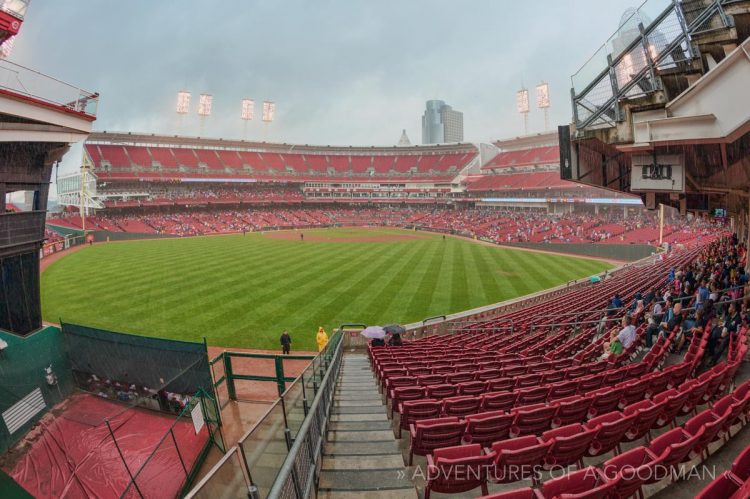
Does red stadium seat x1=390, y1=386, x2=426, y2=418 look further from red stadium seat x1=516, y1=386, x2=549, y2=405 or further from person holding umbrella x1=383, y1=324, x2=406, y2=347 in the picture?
person holding umbrella x1=383, y1=324, x2=406, y2=347

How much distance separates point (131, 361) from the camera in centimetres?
1051

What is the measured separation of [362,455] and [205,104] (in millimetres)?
95552

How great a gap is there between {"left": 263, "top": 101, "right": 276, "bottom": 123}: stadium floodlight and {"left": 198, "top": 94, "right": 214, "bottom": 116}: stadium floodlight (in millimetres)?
12827

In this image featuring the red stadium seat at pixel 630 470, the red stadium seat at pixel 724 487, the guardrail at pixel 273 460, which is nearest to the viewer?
the guardrail at pixel 273 460

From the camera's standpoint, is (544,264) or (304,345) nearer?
(304,345)

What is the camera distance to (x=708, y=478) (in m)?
4.59

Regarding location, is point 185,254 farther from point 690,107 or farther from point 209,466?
point 690,107

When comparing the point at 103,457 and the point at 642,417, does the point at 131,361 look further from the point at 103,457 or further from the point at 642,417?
the point at 642,417

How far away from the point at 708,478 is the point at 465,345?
871 cm

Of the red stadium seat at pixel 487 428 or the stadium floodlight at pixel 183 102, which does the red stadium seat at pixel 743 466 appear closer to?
the red stadium seat at pixel 487 428

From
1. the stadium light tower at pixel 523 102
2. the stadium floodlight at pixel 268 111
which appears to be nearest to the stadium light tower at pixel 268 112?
the stadium floodlight at pixel 268 111

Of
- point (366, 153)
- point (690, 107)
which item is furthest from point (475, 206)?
point (690, 107)

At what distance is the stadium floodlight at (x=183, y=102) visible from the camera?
8362 centimetres

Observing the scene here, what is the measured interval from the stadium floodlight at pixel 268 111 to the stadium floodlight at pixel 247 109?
3.46 metres
